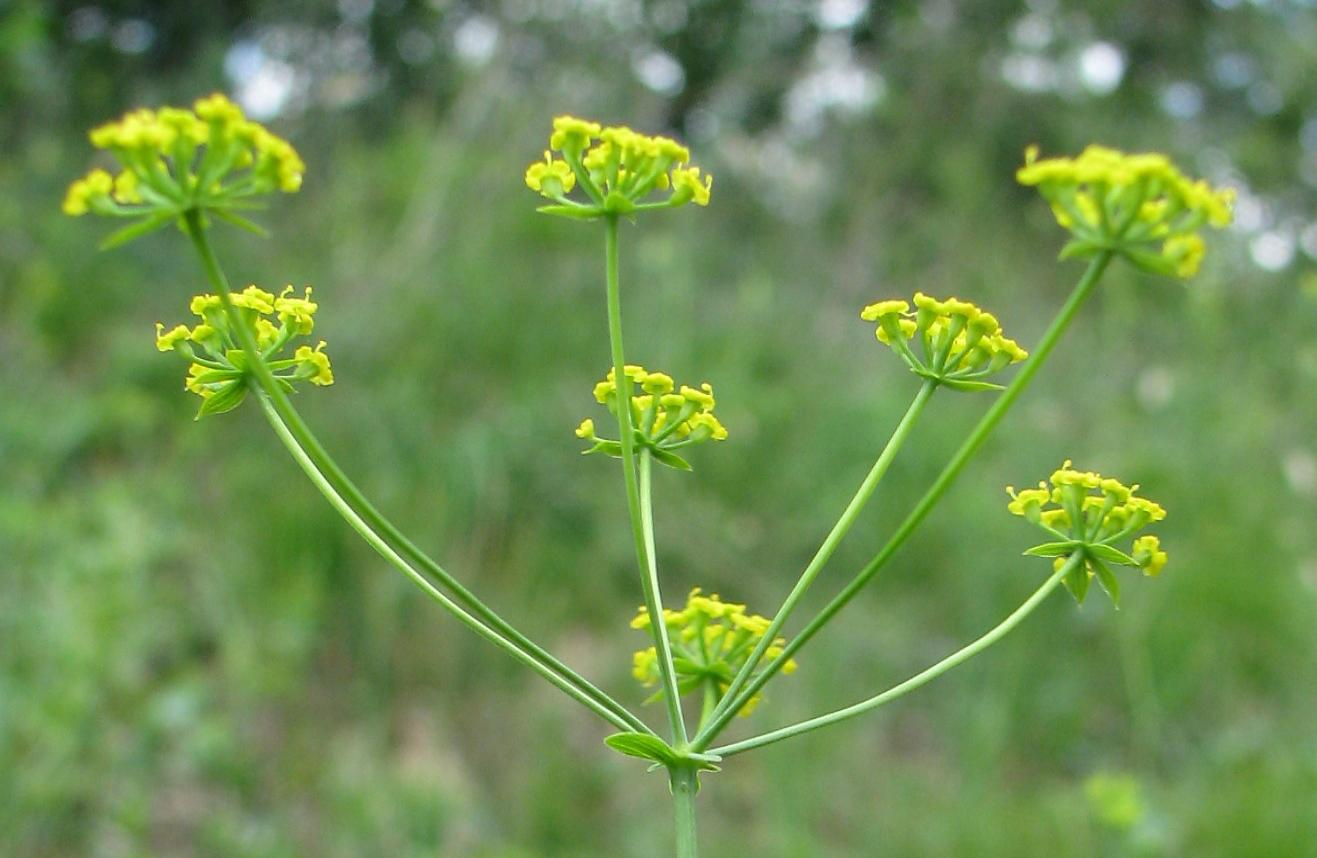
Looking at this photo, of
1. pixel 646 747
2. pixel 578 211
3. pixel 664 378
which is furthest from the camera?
pixel 664 378

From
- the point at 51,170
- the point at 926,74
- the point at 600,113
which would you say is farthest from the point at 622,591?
the point at 926,74

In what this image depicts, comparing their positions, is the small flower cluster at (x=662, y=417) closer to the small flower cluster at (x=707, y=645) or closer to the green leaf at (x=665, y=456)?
the green leaf at (x=665, y=456)

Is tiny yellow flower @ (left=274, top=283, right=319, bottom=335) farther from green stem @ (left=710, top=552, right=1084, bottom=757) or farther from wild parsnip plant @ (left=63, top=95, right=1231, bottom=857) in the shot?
green stem @ (left=710, top=552, right=1084, bottom=757)

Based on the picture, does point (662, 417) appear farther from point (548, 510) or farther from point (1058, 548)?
point (548, 510)

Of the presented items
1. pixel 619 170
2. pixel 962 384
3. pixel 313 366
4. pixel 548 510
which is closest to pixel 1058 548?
pixel 962 384

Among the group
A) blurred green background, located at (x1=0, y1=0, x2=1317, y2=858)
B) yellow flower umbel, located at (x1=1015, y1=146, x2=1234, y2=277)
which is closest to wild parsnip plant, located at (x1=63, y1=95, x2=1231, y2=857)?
yellow flower umbel, located at (x1=1015, y1=146, x2=1234, y2=277)

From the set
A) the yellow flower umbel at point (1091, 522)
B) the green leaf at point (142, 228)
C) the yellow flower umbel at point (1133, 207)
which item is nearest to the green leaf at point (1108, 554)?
the yellow flower umbel at point (1091, 522)
